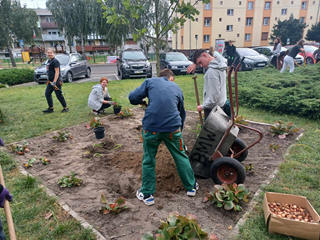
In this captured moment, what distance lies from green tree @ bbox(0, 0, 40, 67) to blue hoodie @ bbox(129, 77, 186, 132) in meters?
28.9

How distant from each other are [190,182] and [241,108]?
4.86 metres

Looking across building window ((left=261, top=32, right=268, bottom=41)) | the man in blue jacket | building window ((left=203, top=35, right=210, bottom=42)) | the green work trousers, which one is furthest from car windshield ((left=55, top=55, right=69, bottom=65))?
building window ((left=261, top=32, right=268, bottom=41))

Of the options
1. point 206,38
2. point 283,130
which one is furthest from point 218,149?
point 206,38

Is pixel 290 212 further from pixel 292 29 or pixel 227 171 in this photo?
pixel 292 29

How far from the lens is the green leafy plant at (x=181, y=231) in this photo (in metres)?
2.00

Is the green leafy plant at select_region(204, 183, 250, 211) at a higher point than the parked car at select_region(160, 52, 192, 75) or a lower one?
lower

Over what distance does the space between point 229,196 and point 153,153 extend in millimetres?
1049

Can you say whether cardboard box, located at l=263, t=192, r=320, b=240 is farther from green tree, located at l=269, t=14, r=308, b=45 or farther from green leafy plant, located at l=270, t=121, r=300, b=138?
green tree, located at l=269, t=14, r=308, b=45

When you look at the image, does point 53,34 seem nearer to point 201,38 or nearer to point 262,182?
point 201,38

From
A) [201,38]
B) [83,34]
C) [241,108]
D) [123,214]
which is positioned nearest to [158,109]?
[123,214]

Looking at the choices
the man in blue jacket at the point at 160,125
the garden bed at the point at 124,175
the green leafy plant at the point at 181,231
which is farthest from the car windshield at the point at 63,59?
the green leafy plant at the point at 181,231

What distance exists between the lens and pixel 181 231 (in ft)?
6.86

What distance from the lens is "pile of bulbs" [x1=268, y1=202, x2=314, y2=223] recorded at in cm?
241

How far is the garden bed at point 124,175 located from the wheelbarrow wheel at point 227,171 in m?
0.23
